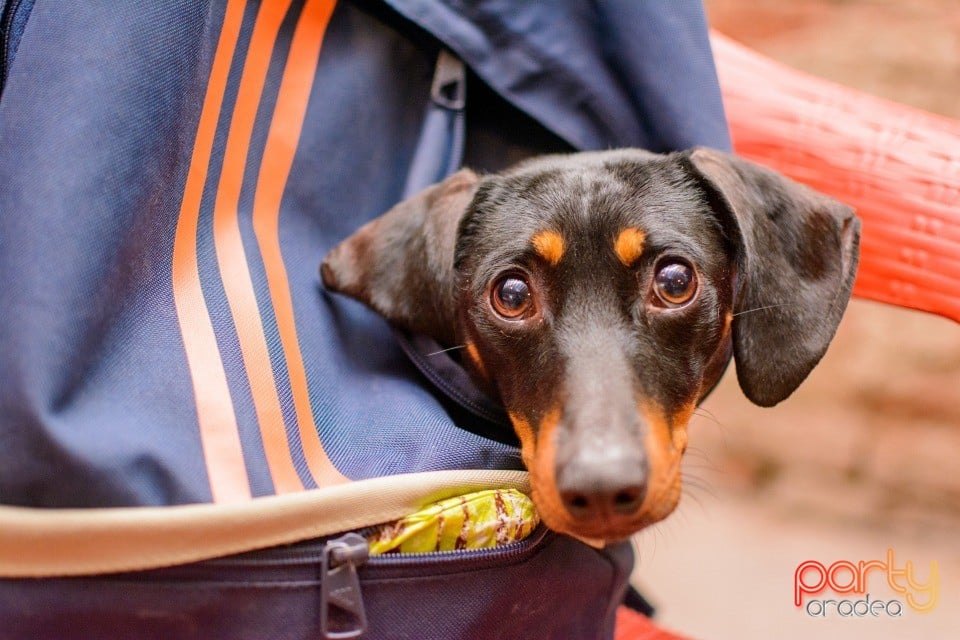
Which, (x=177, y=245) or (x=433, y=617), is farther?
(x=177, y=245)

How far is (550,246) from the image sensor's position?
137 cm

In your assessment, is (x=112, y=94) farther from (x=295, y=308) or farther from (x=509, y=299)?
(x=509, y=299)

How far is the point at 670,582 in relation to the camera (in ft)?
8.87

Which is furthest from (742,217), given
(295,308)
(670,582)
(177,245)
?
(670,582)

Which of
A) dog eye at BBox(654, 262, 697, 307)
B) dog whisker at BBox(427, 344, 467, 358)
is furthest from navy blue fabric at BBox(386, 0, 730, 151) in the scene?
dog whisker at BBox(427, 344, 467, 358)

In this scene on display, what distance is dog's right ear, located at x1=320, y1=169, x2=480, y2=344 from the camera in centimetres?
146

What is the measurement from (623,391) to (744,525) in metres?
1.87

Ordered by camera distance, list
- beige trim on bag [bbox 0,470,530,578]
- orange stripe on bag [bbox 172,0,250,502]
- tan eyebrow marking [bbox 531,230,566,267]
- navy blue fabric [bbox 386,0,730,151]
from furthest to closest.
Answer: navy blue fabric [bbox 386,0,730,151], tan eyebrow marking [bbox 531,230,566,267], orange stripe on bag [bbox 172,0,250,502], beige trim on bag [bbox 0,470,530,578]

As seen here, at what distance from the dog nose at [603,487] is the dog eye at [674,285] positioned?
1.03ft

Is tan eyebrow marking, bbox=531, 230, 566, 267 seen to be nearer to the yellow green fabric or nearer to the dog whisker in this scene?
the dog whisker

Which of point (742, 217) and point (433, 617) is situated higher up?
point (742, 217)

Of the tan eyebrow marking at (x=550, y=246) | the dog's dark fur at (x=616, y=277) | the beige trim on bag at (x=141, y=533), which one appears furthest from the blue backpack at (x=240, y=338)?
the tan eyebrow marking at (x=550, y=246)

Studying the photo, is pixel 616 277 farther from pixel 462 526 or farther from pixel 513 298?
pixel 462 526

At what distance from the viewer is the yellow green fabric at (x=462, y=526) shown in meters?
1.10
